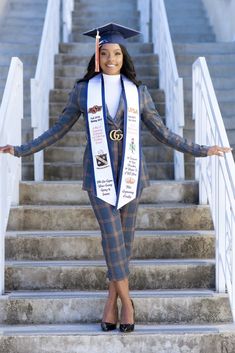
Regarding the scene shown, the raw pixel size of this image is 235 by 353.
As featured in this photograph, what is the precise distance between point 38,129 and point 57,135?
2125mm

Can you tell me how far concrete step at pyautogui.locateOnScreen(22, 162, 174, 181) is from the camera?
20.8ft

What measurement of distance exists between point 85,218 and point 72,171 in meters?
1.17

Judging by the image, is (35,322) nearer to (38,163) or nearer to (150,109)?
(150,109)

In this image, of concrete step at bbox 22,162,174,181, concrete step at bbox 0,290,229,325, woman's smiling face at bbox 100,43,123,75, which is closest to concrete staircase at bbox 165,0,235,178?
concrete step at bbox 22,162,174,181

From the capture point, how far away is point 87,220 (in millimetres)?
5227

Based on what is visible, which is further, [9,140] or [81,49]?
[81,49]

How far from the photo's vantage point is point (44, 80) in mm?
6848

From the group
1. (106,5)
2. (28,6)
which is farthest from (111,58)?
(106,5)

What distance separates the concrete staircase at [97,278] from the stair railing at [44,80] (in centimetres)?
73

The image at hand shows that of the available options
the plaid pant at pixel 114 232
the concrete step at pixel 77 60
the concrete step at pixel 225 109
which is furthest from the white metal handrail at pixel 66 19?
the plaid pant at pixel 114 232

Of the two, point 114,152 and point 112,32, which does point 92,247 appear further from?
point 112,32

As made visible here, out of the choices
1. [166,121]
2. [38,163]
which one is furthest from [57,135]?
[166,121]

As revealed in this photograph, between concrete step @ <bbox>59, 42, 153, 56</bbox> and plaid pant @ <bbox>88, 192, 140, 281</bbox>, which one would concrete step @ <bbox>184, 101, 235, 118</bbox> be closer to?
concrete step @ <bbox>59, 42, 153, 56</bbox>

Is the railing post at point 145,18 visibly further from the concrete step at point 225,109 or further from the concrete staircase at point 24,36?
the concrete step at point 225,109
